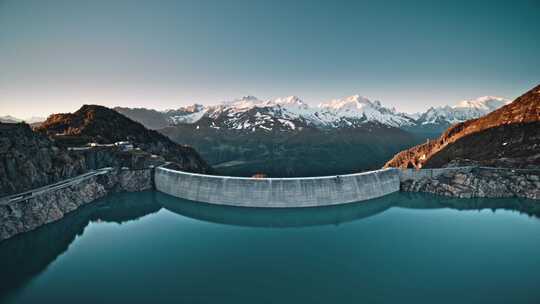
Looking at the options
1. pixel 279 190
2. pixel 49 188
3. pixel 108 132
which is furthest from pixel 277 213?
pixel 108 132

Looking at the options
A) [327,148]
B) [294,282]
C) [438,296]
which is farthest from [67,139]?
[327,148]

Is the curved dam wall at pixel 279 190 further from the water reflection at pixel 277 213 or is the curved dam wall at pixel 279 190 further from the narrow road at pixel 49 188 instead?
the narrow road at pixel 49 188

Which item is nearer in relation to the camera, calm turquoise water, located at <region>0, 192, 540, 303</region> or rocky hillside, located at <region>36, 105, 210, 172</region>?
calm turquoise water, located at <region>0, 192, 540, 303</region>

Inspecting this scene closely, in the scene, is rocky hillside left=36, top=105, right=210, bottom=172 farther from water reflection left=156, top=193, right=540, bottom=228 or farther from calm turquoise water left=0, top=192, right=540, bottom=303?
calm turquoise water left=0, top=192, right=540, bottom=303

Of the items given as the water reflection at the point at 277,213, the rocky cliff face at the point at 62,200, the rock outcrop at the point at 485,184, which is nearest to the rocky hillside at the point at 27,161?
the rocky cliff face at the point at 62,200

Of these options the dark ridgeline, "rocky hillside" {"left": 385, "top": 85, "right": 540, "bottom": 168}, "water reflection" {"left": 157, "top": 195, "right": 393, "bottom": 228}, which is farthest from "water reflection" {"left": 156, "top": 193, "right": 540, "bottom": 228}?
"rocky hillside" {"left": 385, "top": 85, "right": 540, "bottom": 168}
